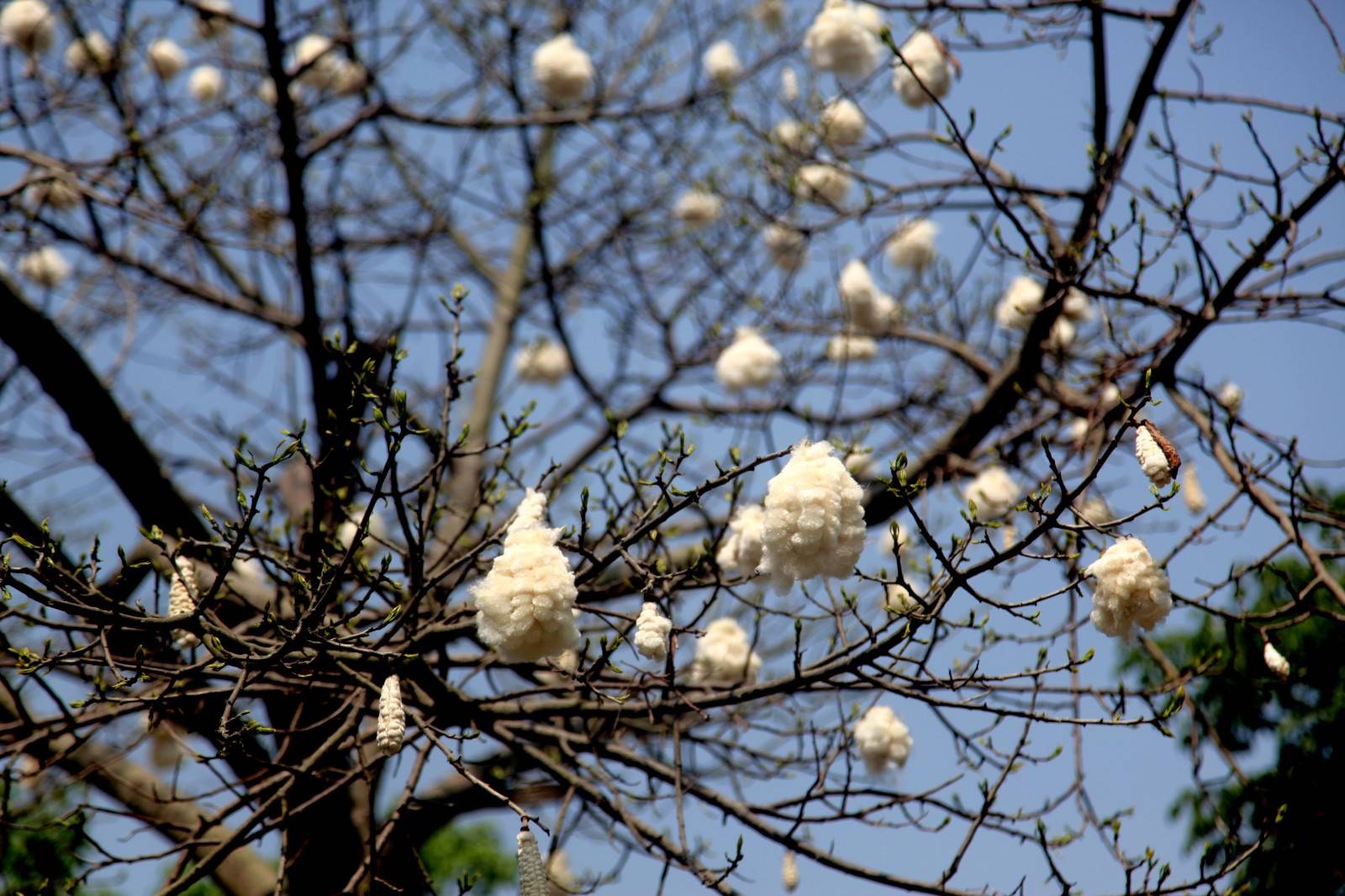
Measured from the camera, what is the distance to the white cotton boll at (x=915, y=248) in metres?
6.28

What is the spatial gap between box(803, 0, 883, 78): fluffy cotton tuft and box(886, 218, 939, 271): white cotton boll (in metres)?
1.14

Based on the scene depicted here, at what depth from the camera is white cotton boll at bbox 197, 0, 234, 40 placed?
4973mm

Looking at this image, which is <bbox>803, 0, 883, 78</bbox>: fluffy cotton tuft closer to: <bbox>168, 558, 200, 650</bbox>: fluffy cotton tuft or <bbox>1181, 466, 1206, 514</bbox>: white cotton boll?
<bbox>1181, 466, 1206, 514</bbox>: white cotton boll

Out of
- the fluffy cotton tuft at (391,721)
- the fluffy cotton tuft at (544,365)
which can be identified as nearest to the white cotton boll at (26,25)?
the fluffy cotton tuft at (544,365)

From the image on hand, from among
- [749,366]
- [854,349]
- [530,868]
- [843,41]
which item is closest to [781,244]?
[854,349]

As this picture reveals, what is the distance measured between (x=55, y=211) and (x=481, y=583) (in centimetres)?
484

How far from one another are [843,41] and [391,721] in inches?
164

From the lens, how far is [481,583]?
2.49 m

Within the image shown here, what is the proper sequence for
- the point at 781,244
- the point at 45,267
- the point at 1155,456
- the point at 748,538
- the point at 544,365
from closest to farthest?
the point at 1155,456
the point at 748,538
the point at 781,244
the point at 45,267
the point at 544,365

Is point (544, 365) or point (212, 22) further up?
point (212, 22)

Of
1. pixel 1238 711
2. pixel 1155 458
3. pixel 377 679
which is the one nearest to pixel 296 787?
pixel 377 679

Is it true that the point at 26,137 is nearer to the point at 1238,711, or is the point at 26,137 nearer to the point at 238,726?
the point at 238,726

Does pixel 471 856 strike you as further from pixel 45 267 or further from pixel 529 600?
pixel 529 600

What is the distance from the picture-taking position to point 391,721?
6.95 feet
